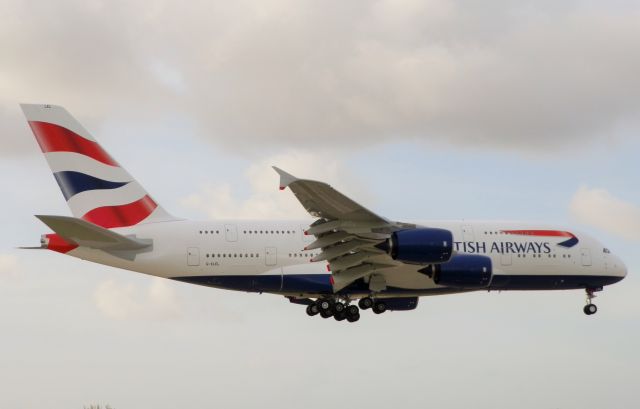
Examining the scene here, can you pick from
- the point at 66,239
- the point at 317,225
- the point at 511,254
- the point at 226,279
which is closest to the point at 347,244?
the point at 317,225

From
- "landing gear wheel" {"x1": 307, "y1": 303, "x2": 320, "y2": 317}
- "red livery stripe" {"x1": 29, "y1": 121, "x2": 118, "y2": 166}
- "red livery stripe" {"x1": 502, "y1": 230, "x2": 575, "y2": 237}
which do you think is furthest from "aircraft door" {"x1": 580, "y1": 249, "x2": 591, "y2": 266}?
"red livery stripe" {"x1": 29, "y1": 121, "x2": 118, "y2": 166}

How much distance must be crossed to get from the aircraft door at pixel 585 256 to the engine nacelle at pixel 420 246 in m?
11.4

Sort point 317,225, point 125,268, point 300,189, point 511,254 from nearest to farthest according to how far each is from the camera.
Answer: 1. point 300,189
2. point 317,225
3. point 125,268
4. point 511,254

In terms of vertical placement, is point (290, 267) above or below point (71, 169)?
below

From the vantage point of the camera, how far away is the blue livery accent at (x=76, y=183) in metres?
49.1

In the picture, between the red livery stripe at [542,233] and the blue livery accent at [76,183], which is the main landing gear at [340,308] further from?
the blue livery accent at [76,183]

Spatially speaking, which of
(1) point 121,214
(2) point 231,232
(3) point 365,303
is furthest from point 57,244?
(3) point 365,303

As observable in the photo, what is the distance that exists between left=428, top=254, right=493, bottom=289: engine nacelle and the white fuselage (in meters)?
1.83

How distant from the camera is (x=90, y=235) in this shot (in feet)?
149

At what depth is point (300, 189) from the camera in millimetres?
40156

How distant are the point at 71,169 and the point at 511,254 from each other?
2087 centimetres

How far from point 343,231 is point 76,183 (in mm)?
12834

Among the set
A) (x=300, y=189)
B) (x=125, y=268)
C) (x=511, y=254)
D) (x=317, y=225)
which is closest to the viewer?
(x=300, y=189)

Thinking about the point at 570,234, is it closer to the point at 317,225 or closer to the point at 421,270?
the point at 421,270
